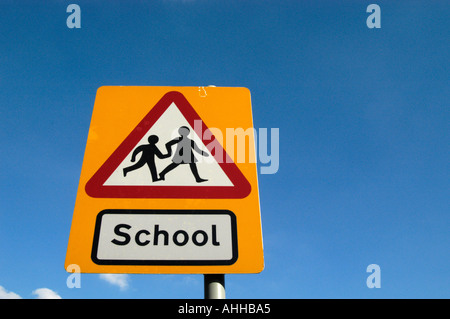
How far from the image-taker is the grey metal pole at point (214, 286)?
1.00m

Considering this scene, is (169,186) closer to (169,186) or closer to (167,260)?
(169,186)

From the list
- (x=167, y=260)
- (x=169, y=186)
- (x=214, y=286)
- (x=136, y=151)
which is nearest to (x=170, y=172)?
(x=169, y=186)

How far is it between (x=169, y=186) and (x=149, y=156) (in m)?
0.17

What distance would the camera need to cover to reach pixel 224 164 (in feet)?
4.18

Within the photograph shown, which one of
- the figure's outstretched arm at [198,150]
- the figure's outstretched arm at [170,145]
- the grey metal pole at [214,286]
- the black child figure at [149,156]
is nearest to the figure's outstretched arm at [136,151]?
the black child figure at [149,156]

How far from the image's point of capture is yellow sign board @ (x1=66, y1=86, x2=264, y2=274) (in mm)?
1077

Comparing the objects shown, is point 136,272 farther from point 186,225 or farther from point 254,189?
point 254,189

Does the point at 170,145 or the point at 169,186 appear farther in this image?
the point at 170,145

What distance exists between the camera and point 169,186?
3.95ft

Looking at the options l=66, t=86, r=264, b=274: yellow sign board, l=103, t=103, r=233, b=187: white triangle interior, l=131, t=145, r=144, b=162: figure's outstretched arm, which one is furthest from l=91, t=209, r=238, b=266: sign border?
l=131, t=145, r=144, b=162: figure's outstretched arm

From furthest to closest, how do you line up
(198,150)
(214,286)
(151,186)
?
(198,150), (151,186), (214,286)

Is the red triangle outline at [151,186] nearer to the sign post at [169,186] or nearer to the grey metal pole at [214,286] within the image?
the sign post at [169,186]

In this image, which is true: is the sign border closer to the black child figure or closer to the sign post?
the sign post
